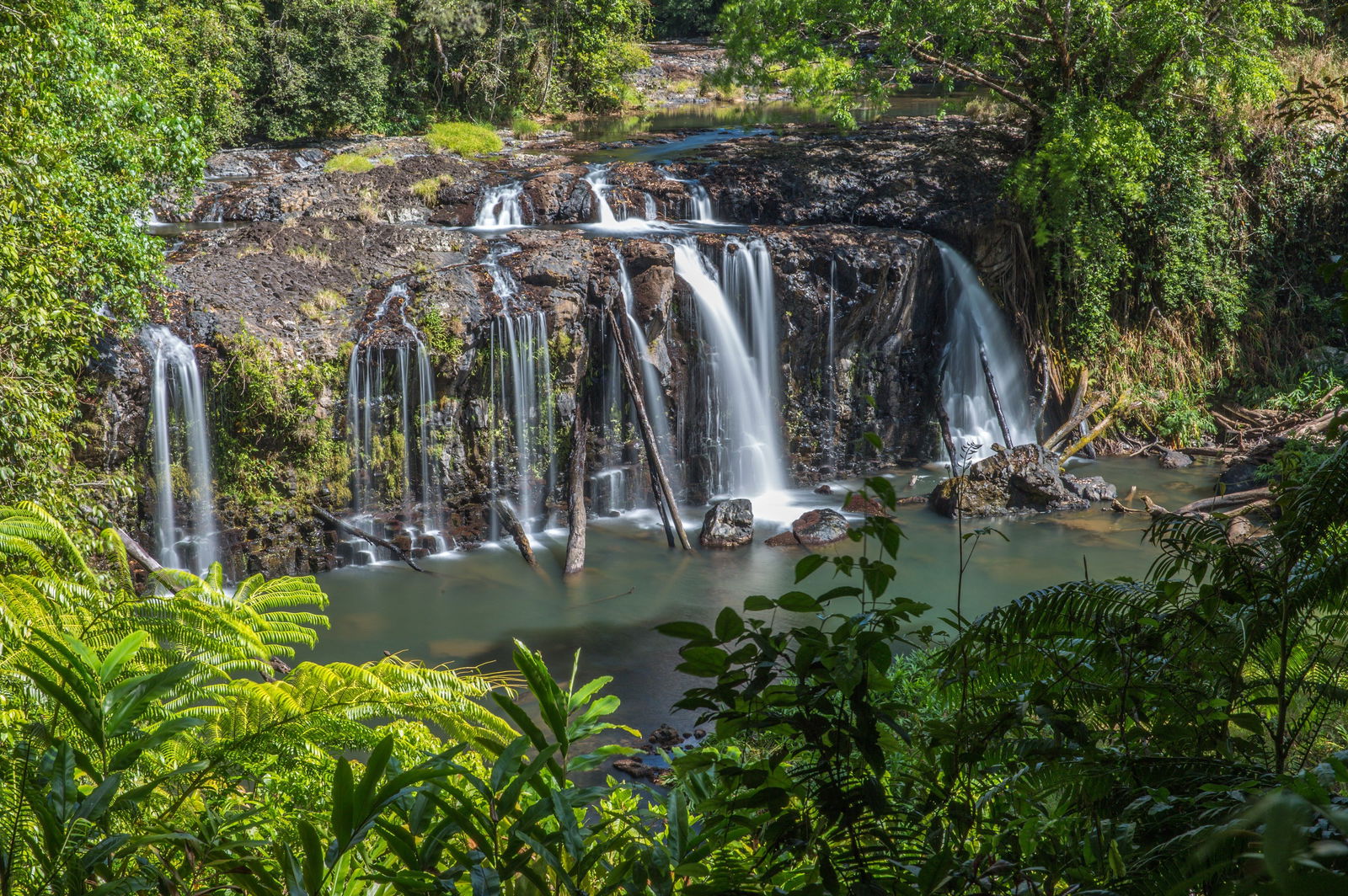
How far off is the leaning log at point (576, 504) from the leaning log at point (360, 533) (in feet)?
5.06

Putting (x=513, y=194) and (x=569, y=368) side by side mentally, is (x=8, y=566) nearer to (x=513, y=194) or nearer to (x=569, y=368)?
(x=569, y=368)

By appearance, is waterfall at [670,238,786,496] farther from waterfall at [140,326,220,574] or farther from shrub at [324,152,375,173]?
waterfall at [140,326,220,574]

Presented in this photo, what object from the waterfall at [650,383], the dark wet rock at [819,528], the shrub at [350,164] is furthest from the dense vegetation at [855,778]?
the shrub at [350,164]

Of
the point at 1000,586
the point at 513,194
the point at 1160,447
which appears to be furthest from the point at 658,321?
the point at 1160,447

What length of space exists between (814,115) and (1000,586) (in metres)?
14.6

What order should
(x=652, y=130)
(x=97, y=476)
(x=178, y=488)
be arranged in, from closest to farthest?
1. (x=97, y=476)
2. (x=178, y=488)
3. (x=652, y=130)

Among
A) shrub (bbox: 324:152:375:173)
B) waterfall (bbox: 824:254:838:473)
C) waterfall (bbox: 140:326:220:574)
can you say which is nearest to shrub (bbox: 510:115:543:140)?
shrub (bbox: 324:152:375:173)

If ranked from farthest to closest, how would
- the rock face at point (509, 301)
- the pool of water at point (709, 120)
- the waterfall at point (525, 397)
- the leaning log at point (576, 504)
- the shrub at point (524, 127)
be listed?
the shrub at point (524, 127) < the pool of water at point (709, 120) < the waterfall at point (525, 397) < the leaning log at point (576, 504) < the rock face at point (509, 301)

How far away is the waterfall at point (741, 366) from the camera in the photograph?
492 inches

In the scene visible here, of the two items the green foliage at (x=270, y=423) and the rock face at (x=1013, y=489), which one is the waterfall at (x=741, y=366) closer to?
the rock face at (x=1013, y=489)

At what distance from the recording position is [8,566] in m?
5.29

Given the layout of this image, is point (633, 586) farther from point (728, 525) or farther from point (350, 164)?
point (350, 164)

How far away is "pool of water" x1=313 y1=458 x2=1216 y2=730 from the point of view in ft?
28.0

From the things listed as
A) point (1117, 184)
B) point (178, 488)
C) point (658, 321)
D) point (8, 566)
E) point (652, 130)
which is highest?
point (652, 130)
